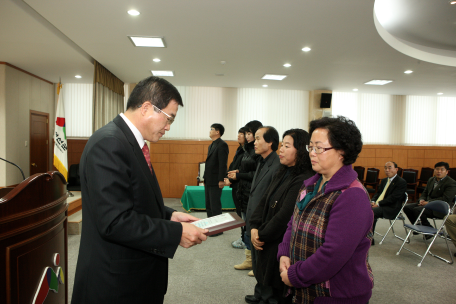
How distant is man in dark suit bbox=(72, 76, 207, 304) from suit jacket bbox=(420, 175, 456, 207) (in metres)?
5.32

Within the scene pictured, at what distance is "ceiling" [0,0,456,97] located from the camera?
3.85m

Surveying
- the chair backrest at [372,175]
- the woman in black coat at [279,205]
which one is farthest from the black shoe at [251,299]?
the chair backrest at [372,175]

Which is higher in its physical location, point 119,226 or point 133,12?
point 133,12

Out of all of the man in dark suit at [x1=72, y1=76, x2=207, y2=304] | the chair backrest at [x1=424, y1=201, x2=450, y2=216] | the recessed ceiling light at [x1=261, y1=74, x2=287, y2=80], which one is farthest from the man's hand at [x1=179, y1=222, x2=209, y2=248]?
the recessed ceiling light at [x1=261, y1=74, x2=287, y2=80]

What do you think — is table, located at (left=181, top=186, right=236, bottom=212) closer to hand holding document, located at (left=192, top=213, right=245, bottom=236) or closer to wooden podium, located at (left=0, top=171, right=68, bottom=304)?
wooden podium, located at (left=0, top=171, right=68, bottom=304)

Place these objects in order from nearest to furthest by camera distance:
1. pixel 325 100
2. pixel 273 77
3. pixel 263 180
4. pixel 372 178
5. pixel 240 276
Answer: pixel 263 180 → pixel 240 276 → pixel 273 77 → pixel 372 178 → pixel 325 100

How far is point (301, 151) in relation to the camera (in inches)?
86.6

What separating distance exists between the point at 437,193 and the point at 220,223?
17.3ft

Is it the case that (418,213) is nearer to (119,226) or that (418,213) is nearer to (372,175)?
(372,175)

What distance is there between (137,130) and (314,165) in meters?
0.92

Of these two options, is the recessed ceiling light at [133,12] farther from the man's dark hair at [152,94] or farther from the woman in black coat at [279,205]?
the man's dark hair at [152,94]

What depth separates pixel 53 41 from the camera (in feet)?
16.9

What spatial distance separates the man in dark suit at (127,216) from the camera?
112 cm

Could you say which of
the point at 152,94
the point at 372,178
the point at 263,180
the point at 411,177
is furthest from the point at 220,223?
the point at 411,177
